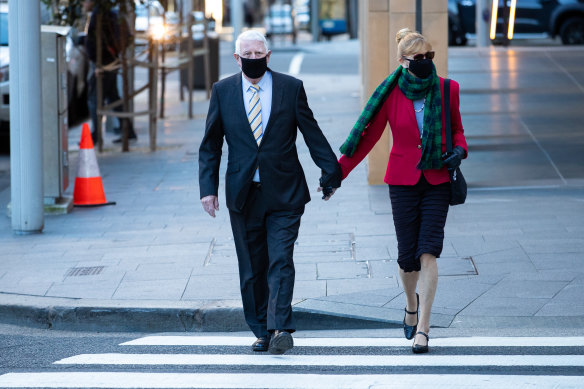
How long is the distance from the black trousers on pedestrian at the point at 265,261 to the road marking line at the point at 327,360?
19cm

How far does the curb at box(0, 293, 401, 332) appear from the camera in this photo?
22.0 ft

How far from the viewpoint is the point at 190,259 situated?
27.3 feet

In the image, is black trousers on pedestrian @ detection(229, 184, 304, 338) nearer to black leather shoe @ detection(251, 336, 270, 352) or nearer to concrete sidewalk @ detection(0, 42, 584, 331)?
black leather shoe @ detection(251, 336, 270, 352)

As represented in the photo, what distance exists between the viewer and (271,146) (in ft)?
19.1

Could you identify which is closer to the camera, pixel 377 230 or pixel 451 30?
pixel 377 230

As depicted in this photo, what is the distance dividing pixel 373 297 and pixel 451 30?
75.7ft

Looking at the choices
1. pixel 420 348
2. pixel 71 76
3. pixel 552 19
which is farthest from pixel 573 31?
pixel 420 348

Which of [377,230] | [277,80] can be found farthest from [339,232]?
[277,80]

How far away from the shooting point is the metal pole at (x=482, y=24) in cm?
2583

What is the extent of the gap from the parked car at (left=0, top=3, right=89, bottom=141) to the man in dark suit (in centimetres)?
941

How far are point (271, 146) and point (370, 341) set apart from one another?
4.23ft

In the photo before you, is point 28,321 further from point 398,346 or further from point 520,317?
point 520,317

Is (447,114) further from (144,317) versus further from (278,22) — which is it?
(278,22)

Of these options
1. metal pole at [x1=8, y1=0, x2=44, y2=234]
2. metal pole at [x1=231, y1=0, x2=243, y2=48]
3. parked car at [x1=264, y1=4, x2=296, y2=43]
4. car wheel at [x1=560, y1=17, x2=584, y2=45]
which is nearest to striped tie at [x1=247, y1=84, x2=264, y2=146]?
metal pole at [x1=8, y1=0, x2=44, y2=234]
